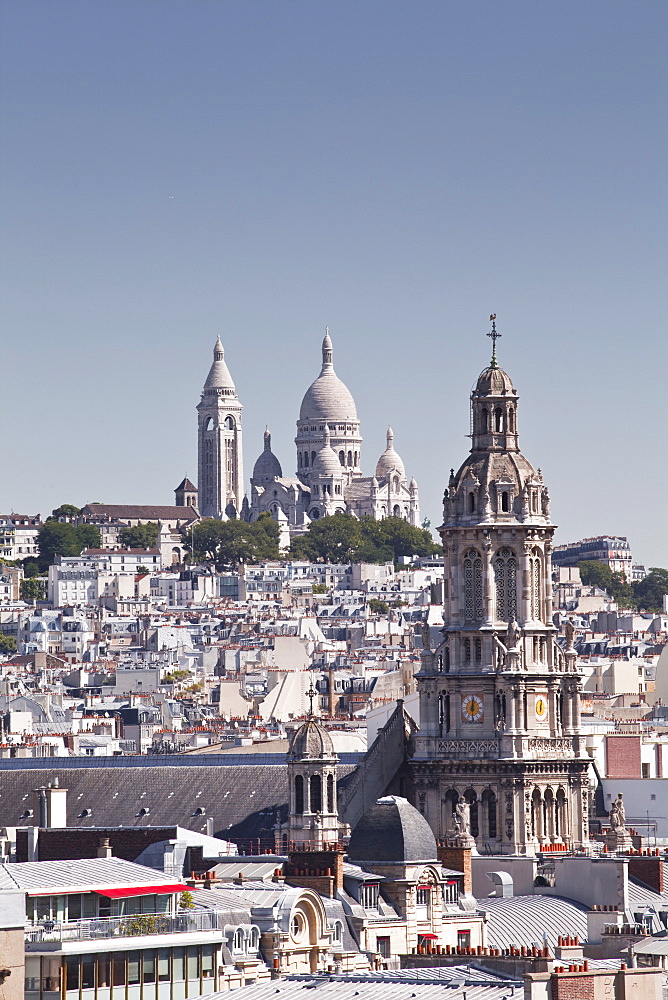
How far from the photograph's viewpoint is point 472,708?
76.6 meters

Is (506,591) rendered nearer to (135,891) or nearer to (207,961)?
(207,961)

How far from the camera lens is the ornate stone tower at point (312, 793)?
66.6 meters

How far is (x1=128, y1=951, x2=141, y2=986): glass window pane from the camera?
1636 inches

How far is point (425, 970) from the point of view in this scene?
45.4 metres

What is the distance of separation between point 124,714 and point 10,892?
116467 millimetres

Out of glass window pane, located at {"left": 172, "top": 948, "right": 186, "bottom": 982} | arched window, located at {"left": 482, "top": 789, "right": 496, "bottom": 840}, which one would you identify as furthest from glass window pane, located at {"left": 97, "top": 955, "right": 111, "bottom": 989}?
arched window, located at {"left": 482, "top": 789, "right": 496, "bottom": 840}

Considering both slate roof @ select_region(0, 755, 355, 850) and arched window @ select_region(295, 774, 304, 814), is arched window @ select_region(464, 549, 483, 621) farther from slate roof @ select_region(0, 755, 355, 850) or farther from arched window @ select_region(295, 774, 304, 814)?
arched window @ select_region(295, 774, 304, 814)

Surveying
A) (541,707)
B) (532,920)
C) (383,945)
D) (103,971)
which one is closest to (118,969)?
(103,971)

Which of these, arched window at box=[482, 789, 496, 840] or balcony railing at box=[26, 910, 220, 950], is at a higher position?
arched window at box=[482, 789, 496, 840]

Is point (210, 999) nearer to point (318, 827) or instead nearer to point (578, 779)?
point (318, 827)

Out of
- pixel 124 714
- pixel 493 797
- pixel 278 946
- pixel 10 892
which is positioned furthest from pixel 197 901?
pixel 124 714

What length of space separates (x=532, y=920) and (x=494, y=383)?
22670 mm

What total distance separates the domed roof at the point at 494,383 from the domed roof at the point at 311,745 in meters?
12.1

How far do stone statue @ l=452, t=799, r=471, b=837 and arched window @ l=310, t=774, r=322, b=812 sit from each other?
8.97ft
